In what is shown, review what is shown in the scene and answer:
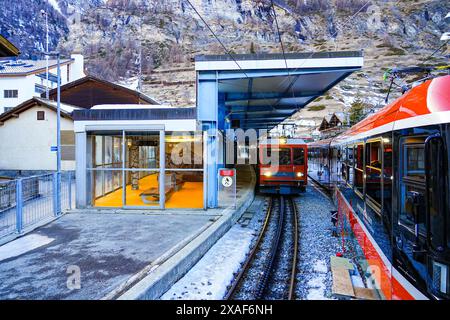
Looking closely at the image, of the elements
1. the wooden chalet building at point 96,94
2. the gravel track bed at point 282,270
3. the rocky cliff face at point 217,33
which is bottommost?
the gravel track bed at point 282,270

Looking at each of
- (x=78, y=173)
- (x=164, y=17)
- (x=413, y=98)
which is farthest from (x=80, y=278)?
(x=164, y=17)

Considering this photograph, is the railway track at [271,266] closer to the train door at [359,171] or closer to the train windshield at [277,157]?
the train door at [359,171]

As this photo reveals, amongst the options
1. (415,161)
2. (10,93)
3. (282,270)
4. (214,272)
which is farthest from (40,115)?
(415,161)

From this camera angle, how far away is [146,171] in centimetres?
1335

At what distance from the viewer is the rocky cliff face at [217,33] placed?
91562 millimetres

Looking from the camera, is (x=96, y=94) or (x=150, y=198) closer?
(x=150, y=198)

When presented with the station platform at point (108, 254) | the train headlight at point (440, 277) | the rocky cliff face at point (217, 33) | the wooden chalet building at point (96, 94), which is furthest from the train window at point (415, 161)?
the rocky cliff face at point (217, 33)

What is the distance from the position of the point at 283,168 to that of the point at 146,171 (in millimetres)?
6097

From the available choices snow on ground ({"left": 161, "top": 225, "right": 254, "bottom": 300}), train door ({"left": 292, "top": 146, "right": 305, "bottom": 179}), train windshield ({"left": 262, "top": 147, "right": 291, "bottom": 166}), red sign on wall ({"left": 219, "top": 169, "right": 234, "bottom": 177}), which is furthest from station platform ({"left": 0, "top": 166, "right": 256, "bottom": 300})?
train door ({"left": 292, "top": 146, "right": 305, "bottom": 179})

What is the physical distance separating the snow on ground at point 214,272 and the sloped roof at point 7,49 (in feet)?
25.4

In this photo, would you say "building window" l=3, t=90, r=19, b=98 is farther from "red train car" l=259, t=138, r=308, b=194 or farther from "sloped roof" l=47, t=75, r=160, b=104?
"red train car" l=259, t=138, r=308, b=194

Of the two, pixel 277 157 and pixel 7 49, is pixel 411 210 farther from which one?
pixel 277 157

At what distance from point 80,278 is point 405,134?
5.33m
